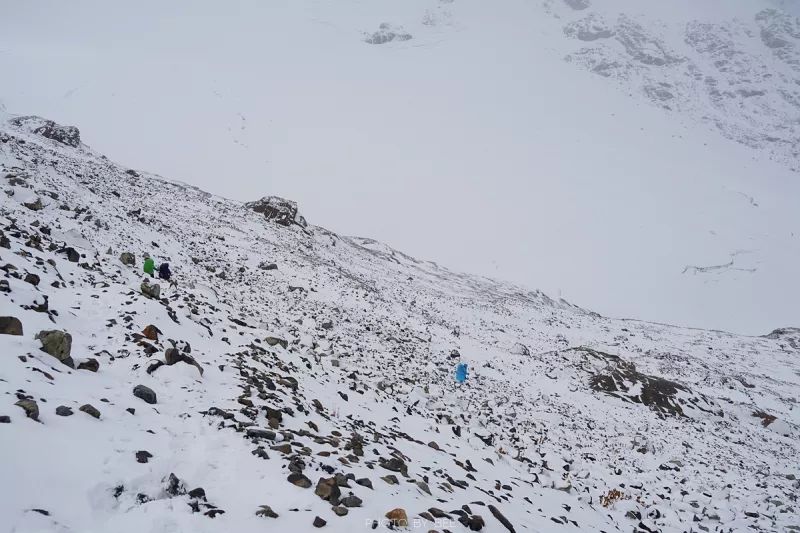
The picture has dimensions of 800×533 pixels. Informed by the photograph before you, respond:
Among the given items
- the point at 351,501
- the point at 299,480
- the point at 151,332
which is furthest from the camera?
the point at 151,332

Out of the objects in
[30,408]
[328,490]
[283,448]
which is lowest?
[283,448]

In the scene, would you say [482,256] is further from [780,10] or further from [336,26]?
[780,10]

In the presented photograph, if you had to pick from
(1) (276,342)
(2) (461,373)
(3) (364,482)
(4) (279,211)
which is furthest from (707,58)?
(3) (364,482)

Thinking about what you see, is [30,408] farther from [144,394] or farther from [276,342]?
[276,342]

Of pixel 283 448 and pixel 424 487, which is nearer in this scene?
pixel 283 448

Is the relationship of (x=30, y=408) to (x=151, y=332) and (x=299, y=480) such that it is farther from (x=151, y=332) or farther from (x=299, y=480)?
(x=151, y=332)

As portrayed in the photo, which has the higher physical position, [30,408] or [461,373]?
[30,408]

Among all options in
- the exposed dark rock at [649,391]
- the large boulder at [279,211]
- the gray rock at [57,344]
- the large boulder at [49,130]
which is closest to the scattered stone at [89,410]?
the gray rock at [57,344]

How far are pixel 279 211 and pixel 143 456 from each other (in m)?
36.8

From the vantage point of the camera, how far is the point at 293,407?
8.81 meters

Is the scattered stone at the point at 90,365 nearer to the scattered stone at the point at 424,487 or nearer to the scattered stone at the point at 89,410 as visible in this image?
the scattered stone at the point at 89,410

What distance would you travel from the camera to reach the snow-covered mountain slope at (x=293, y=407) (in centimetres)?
522

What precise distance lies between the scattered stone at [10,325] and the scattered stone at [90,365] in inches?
41.7

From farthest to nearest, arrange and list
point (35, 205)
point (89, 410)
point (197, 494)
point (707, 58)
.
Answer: point (707, 58) < point (35, 205) < point (89, 410) < point (197, 494)
